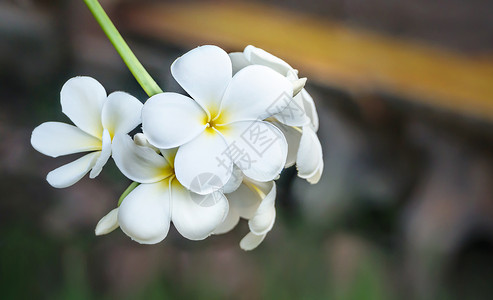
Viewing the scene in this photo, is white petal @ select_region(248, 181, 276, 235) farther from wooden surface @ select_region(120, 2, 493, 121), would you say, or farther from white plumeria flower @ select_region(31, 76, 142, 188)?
wooden surface @ select_region(120, 2, 493, 121)

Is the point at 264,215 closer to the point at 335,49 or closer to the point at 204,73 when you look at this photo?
the point at 204,73

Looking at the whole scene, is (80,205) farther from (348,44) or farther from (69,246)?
(348,44)

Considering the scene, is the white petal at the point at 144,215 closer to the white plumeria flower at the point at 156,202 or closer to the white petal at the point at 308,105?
the white plumeria flower at the point at 156,202

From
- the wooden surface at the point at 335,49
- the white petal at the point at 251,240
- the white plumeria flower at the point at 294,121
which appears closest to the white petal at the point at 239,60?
the white plumeria flower at the point at 294,121

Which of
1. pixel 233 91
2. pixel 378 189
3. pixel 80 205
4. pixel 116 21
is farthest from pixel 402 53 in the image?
pixel 233 91

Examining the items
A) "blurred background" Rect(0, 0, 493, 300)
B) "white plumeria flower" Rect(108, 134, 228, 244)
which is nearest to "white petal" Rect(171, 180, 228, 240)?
"white plumeria flower" Rect(108, 134, 228, 244)
